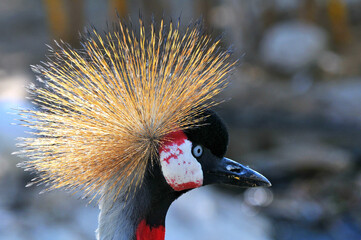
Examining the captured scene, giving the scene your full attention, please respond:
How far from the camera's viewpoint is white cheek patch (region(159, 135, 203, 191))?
1.31m

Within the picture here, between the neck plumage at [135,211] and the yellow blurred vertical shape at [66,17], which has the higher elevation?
the yellow blurred vertical shape at [66,17]

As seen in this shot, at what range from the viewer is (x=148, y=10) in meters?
6.32

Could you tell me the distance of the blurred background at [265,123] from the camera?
3369mm

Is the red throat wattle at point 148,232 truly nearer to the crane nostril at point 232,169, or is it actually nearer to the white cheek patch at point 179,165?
the white cheek patch at point 179,165

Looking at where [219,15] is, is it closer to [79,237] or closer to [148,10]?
[148,10]

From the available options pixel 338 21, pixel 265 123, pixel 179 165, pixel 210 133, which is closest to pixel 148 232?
pixel 179 165

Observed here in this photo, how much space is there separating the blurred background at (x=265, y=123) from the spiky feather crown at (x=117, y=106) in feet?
0.46

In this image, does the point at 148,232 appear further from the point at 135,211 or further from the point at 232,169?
the point at 232,169

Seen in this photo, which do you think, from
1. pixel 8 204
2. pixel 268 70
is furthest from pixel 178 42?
pixel 268 70

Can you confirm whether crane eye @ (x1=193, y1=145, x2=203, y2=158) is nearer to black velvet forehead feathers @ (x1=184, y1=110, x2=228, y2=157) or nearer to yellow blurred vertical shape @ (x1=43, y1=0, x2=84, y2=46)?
black velvet forehead feathers @ (x1=184, y1=110, x2=228, y2=157)

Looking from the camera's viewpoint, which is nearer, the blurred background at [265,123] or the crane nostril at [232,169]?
the crane nostril at [232,169]

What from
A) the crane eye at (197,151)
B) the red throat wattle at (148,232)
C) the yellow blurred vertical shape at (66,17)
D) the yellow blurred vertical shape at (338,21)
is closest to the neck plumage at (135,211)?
the red throat wattle at (148,232)

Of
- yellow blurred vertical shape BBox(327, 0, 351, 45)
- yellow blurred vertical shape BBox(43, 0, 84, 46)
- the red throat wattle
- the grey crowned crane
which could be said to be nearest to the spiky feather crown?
the grey crowned crane

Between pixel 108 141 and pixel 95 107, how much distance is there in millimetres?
109
